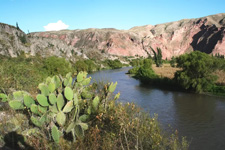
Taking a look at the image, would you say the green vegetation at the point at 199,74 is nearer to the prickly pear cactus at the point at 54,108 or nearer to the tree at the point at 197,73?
the tree at the point at 197,73

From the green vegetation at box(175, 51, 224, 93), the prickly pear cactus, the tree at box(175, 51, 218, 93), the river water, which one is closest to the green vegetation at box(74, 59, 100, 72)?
the tree at box(175, 51, 218, 93)

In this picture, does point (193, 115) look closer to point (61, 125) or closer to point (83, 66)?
point (61, 125)

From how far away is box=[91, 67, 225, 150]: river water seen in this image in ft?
44.2

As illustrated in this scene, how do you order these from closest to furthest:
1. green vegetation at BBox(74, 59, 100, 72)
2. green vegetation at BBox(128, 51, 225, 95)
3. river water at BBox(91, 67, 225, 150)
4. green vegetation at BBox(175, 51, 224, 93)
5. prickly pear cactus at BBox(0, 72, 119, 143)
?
1. prickly pear cactus at BBox(0, 72, 119, 143)
2. river water at BBox(91, 67, 225, 150)
3. green vegetation at BBox(128, 51, 225, 95)
4. green vegetation at BBox(175, 51, 224, 93)
5. green vegetation at BBox(74, 59, 100, 72)

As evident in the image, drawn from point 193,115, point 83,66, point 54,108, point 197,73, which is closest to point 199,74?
point 197,73

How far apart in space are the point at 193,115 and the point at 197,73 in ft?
42.5

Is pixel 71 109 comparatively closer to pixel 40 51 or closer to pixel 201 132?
pixel 201 132

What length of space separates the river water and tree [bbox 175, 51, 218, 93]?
1.90 m

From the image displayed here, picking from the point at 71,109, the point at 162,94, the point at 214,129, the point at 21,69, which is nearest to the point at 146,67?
the point at 162,94

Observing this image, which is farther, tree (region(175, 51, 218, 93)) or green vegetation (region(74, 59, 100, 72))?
green vegetation (region(74, 59, 100, 72))

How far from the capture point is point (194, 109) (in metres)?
21.6

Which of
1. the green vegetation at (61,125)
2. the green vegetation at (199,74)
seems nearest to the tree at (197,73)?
the green vegetation at (199,74)

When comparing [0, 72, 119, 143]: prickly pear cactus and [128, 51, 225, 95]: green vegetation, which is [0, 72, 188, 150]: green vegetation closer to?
[0, 72, 119, 143]: prickly pear cactus

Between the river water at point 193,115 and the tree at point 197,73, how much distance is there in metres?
1.90
